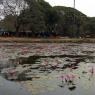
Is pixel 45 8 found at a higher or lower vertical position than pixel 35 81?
higher

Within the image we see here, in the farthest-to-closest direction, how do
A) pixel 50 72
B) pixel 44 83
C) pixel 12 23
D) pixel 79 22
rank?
pixel 79 22, pixel 12 23, pixel 50 72, pixel 44 83

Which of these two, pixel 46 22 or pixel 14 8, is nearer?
pixel 14 8

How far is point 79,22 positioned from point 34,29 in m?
16.2

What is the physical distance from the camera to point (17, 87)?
9.53m

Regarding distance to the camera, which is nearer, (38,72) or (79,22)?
(38,72)

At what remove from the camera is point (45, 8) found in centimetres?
6694

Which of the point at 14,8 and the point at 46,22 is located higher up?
the point at 14,8

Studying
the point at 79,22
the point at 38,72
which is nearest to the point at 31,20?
the point at 79,22

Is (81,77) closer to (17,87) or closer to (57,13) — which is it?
(17,87)

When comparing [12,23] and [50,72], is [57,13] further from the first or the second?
Result: [50,72]

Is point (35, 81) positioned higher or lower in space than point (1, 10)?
lower

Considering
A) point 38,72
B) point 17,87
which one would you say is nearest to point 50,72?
point 38,72

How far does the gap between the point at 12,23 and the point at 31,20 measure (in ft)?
23.8

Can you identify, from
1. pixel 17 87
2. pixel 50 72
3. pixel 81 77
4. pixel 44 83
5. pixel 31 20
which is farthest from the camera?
pixel 31 20
